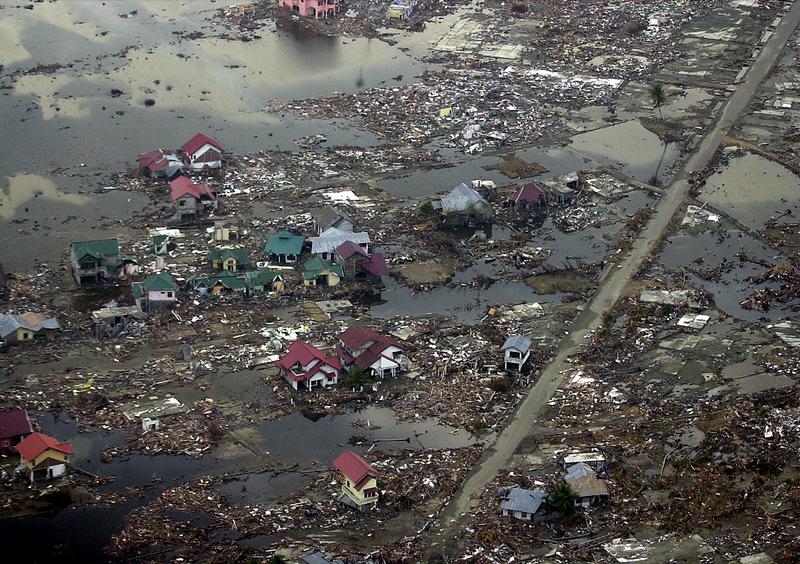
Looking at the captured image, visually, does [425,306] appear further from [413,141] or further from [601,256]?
[413,141]

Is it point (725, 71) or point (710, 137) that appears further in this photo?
point (725, 71)

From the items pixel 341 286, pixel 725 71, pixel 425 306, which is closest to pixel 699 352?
pixel 425 306

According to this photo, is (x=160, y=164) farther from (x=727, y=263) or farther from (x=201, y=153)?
(x=727, y=263)

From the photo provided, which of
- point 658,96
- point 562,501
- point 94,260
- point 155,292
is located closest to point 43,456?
point 155,292

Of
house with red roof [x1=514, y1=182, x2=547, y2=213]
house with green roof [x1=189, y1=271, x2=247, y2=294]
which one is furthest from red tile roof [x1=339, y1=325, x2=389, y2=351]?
house with red roof [x1=514, y1=182, x2=547, y2=213]

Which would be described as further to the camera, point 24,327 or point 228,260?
point 228,260

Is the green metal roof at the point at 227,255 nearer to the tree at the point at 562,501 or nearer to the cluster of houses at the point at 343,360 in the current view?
the cluster of houses at the point at 343,360
